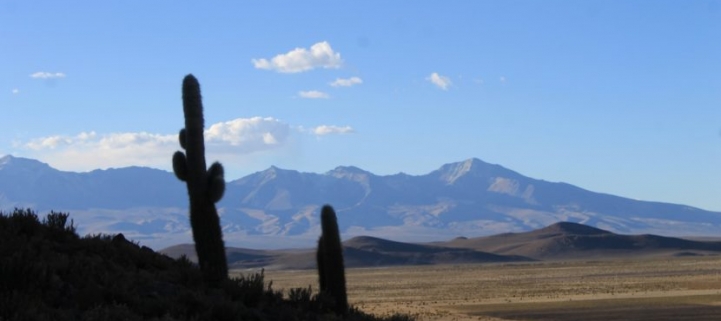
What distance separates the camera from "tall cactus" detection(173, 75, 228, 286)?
19281 mm

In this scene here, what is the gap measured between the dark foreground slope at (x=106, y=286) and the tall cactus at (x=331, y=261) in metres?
0.82

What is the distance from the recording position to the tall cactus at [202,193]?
63.3 ft

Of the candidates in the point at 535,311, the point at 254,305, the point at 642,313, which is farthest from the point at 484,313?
the point at 254,305

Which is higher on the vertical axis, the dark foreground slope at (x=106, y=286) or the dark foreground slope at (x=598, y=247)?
the dark foreground slope at (x=598, y=247)

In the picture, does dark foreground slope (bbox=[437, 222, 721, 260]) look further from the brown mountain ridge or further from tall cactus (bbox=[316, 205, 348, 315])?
tall cactus (bbox=[316, 205, 348, 315])

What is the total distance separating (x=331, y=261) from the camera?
68.5ft

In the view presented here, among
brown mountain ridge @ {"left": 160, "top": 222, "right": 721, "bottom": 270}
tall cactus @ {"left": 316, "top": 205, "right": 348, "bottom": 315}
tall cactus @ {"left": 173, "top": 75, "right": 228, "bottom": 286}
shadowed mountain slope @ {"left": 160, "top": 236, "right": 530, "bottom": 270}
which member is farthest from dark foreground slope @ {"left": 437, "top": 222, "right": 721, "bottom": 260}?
tall cactus @ {"left": 173, "top": 75, "right": 228, "bottom": 286}

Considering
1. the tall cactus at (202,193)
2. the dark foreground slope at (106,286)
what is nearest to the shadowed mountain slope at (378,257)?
the tall cactus at (202,193)

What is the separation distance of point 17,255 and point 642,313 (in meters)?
33.0

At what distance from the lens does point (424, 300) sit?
58.9 metres

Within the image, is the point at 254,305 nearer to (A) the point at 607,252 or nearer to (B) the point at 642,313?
(B) the point at 642,313

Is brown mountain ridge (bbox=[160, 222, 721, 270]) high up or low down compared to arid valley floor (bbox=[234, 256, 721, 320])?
up

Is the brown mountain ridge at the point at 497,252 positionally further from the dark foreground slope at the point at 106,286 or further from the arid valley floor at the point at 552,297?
the dark foreground slope at the point at 106,286

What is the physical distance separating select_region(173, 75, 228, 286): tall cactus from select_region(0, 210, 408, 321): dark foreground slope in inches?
21.5
